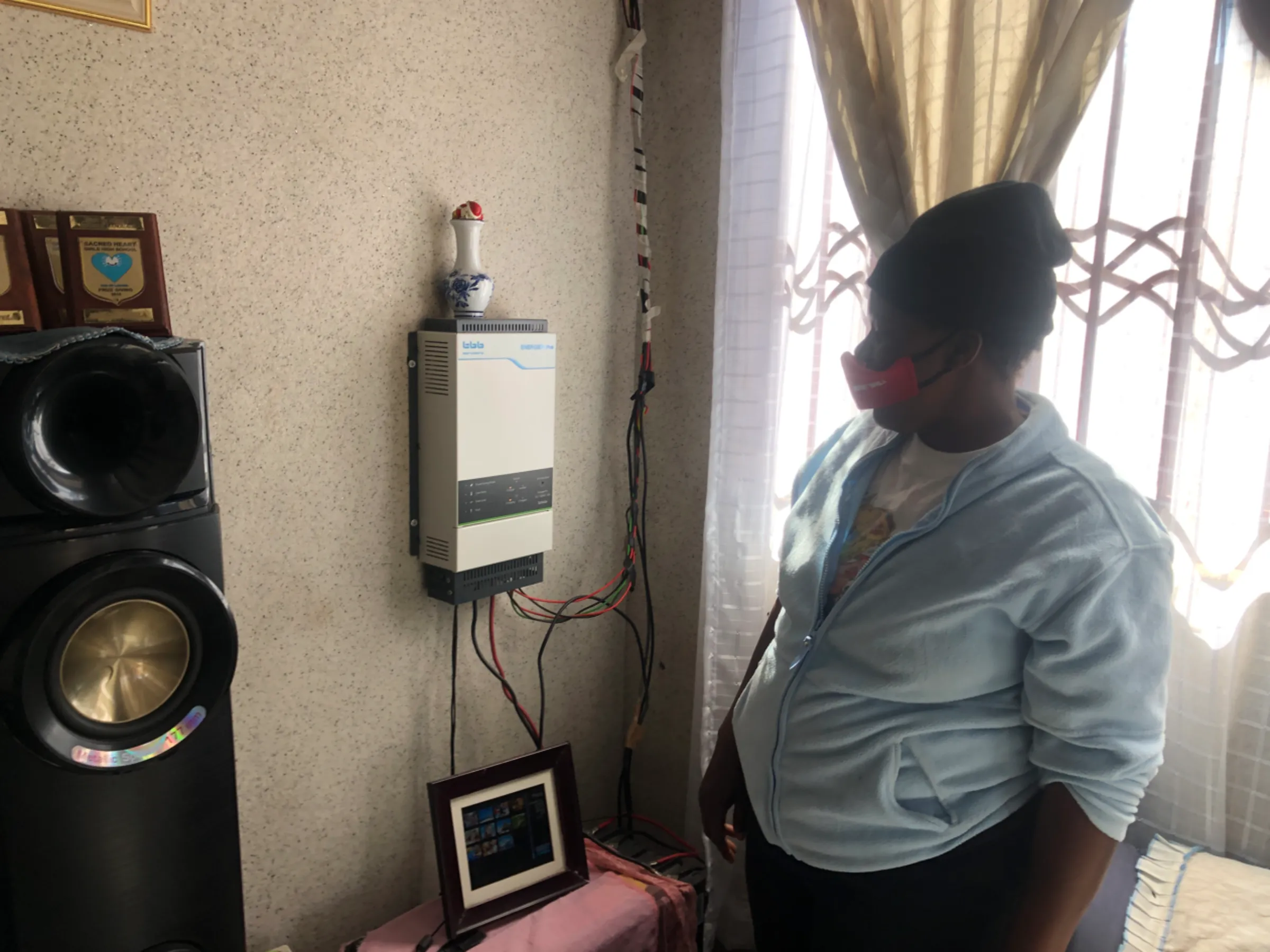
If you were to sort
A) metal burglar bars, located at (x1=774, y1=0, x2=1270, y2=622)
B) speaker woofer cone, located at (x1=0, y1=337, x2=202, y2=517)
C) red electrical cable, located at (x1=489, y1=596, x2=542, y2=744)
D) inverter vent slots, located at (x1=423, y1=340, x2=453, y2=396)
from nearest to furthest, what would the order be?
speaker woofer cone, located at (x1=0, y1=337, x2=202, y2=517) < metal burglar bars, located at (x1=774, y1=0, x2=1270, y2=622) < inverter vent slots, located at (x1=423, y1=340, x2=453, y2=396) < red electrical cable, located at (x1=489, y1=596, x2=542, y2=744)

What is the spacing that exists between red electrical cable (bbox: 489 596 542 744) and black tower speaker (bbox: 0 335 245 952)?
2.42 ft

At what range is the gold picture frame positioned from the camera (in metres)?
1.03

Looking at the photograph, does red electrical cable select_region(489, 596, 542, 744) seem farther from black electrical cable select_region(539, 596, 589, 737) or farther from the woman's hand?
the woman's hand

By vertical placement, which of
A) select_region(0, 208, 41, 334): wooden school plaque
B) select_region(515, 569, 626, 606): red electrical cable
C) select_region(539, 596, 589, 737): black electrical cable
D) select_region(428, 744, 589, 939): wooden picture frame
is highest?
select_region(0, 208, 41, 334): wooden school plaque

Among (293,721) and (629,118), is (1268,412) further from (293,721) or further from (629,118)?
(293,721)

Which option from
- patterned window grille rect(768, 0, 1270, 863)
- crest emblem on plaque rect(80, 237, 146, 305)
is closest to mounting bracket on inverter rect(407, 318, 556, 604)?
crest emblem on plaque rect(80, 237, 146, 305)

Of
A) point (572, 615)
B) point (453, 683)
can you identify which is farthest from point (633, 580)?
point (453, 683)

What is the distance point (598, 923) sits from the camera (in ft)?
4.76

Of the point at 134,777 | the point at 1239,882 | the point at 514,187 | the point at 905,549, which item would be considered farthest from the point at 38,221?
the point at 1239,882

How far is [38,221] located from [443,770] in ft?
3.78

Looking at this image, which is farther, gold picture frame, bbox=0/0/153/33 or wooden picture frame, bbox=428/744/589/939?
wooden picture frame, bbox=428/744/589/939

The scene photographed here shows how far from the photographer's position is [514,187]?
63.2 inches

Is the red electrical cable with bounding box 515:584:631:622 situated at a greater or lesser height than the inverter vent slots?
lesser

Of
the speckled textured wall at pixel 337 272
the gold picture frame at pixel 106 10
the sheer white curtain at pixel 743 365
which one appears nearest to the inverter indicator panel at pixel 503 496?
the speckled textured wall at pixel 337 272
